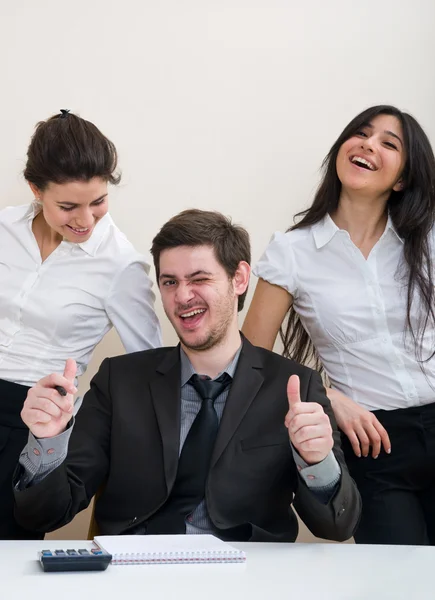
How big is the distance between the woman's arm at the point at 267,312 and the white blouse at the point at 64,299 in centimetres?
28

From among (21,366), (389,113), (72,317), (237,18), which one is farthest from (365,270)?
(237,18)

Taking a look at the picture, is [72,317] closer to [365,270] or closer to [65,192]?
[65,192]

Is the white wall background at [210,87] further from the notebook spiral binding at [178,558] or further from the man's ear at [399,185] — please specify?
the notebook spiral binding at [178,558]

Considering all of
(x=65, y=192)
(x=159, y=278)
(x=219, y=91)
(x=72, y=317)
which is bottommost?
(x=72, y=317)

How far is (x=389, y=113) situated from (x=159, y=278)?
84cm

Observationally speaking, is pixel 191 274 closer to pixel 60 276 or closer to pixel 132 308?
pixel 132 308

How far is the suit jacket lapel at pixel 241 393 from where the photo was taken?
183cm

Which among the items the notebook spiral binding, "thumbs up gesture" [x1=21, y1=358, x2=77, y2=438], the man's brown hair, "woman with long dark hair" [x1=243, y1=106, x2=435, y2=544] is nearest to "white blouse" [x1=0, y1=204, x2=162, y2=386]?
the man's brown hair

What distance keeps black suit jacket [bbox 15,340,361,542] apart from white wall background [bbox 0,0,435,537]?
962 millimetres

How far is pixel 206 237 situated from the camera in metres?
2.04

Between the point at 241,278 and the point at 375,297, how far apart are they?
0.40m

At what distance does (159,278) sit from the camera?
2062mm

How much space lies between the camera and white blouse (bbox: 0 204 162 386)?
2182 mm

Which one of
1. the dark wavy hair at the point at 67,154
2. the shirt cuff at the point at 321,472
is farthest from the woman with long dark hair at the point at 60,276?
the shirt cuff at the point at 321,472
